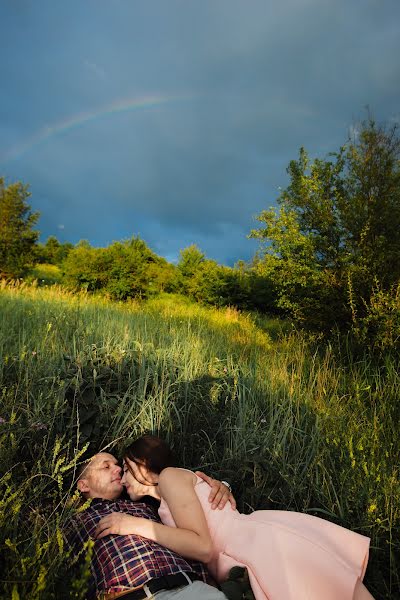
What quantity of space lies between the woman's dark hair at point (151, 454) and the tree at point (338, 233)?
195 inches

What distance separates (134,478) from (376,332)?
458cm

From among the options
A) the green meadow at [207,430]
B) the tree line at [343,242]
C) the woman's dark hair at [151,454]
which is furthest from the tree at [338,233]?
the woman's dark hair at [151,454]

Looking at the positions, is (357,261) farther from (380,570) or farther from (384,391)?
(380,570)

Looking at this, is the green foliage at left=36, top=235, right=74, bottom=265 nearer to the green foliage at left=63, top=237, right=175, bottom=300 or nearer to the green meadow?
the green foliage at left=63, top=237, right=175, bottom=300

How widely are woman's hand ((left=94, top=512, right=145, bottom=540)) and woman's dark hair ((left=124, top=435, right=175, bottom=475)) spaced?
36 cm

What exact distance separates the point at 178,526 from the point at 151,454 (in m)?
0.44

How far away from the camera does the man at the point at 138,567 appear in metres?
1.60

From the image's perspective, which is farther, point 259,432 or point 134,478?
point 259,432

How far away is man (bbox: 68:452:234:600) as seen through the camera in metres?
1.60

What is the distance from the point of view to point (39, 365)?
3.47m

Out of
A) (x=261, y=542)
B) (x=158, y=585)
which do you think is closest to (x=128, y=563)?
(x=158, y=585)

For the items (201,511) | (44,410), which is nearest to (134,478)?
(201,511)

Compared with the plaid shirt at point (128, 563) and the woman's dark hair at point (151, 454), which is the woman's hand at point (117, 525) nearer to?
the plaid shirt at point (128, 563)

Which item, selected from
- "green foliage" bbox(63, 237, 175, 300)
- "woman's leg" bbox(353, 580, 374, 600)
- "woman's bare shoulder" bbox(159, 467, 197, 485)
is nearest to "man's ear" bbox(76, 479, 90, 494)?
"woman's bare shoulder" bbox(159, 467, 197, 485)
